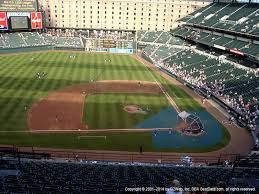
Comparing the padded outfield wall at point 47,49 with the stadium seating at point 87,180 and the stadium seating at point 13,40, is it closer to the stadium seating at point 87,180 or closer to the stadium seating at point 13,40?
the stadium seating at point 13,40

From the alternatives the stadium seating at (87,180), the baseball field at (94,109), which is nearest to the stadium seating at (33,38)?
the baseball field at (94,109)

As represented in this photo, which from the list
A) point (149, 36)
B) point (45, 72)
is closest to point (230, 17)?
point (149, 36)

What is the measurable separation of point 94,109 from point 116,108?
3125 mm

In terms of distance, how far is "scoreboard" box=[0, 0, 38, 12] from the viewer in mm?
86875

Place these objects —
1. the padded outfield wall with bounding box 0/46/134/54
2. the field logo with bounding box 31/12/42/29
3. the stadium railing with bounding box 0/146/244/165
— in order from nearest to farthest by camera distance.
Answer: the stadium railing with bounding box 0/146/244/165 < the padded outfield wall with bounding box 0/46/134/54 < the field logo with bounding box 31/12/42/29

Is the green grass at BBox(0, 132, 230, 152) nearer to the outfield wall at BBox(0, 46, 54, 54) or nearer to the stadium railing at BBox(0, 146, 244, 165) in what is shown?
the stadium railing at BBox(0, 146, 244, 165)

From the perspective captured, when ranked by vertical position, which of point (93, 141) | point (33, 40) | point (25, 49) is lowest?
point (93, 141)

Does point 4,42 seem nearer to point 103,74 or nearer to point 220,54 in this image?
point 103,74

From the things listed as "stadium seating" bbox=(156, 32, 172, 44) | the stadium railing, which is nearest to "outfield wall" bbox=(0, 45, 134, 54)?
"stadium seating" bbox=(156, 32, 172, 44)

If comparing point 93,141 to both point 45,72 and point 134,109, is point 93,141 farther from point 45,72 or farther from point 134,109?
point 45,72

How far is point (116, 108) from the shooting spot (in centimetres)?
4519

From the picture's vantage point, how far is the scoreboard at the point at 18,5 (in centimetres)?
8688

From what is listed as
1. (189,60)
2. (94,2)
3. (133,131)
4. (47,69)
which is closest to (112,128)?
(133,131)

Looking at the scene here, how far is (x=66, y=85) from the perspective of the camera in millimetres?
55969
